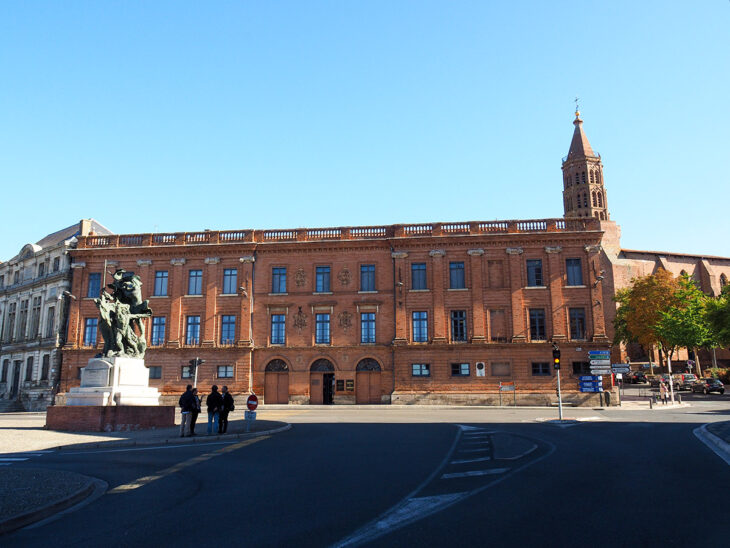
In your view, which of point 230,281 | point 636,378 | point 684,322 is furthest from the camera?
point 636,378

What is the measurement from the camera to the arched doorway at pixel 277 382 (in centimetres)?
3862

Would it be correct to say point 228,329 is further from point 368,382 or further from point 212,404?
point 212,404

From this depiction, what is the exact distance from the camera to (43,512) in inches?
279

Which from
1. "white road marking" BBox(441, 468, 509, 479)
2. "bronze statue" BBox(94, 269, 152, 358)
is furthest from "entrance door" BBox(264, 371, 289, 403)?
"white road marking" BBox(441, 468, 509, 479)

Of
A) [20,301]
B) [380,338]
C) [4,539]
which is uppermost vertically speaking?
[20,301]

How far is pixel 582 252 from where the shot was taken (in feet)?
124

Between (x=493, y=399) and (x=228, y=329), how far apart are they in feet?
60.6

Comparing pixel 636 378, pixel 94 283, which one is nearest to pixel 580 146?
pixel 636 378

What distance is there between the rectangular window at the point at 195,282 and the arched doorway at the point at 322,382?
9.96 m

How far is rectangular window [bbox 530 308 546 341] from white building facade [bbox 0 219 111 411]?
107 feet

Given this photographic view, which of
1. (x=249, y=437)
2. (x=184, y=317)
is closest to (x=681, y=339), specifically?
(x=184, y=317)

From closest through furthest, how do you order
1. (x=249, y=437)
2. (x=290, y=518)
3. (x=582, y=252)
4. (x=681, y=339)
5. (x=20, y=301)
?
(x=290, y=518) → (x=249, y=437) → (x=582, y=252) → (x=20, y=301) → (x=681, y=339)

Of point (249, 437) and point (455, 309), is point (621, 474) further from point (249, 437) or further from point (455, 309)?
point (455, 309)

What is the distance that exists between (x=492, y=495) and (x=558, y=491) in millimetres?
1023
